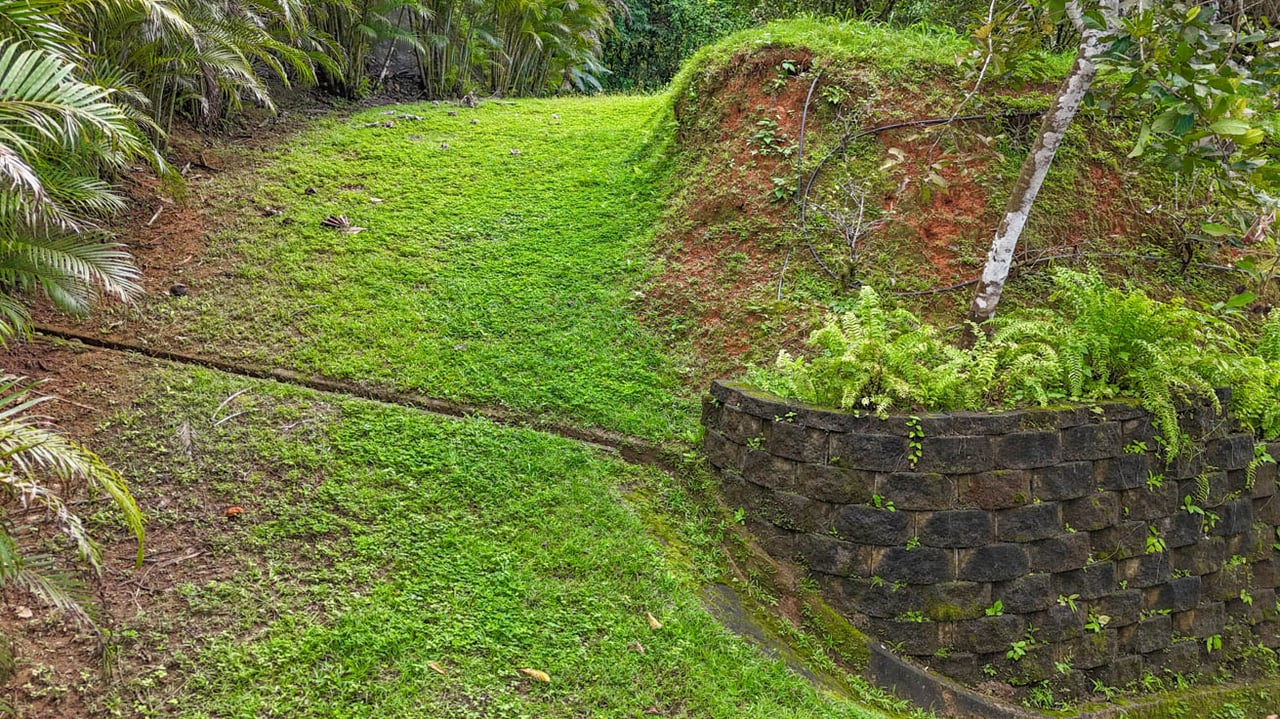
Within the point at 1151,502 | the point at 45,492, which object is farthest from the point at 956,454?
the point at 45,492

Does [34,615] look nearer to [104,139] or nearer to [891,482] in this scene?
[104,139]

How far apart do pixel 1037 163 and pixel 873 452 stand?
2.05 m

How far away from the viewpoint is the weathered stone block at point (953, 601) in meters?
3.59

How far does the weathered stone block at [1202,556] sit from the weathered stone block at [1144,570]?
101 mm

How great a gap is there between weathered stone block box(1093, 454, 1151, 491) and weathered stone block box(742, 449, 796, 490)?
4.79 ft

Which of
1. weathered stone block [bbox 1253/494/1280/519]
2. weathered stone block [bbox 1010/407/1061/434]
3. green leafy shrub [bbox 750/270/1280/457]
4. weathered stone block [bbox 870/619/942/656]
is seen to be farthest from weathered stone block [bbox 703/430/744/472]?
weathered stone block [bbox 1253/494/1280/519]

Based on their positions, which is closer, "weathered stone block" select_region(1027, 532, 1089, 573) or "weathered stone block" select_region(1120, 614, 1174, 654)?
"weathered stone block" select_region(1027, 532, 1089, 573)

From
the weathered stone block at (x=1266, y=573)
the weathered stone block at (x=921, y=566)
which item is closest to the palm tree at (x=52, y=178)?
the weathered stone block at (x=921, y=566)

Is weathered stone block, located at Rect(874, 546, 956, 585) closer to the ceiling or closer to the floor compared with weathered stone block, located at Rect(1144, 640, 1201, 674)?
closer to the ceiling

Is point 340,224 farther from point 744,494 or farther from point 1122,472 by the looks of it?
point 1122,472

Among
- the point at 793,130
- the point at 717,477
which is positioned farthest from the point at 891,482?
the point at 793,130

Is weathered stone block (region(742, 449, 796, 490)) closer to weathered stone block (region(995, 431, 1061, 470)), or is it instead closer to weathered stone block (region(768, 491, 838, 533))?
weathered stone block (region(768, 491, 838, 533))

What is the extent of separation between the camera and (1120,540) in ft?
12.5

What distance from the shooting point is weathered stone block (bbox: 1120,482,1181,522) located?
12.6 ft
